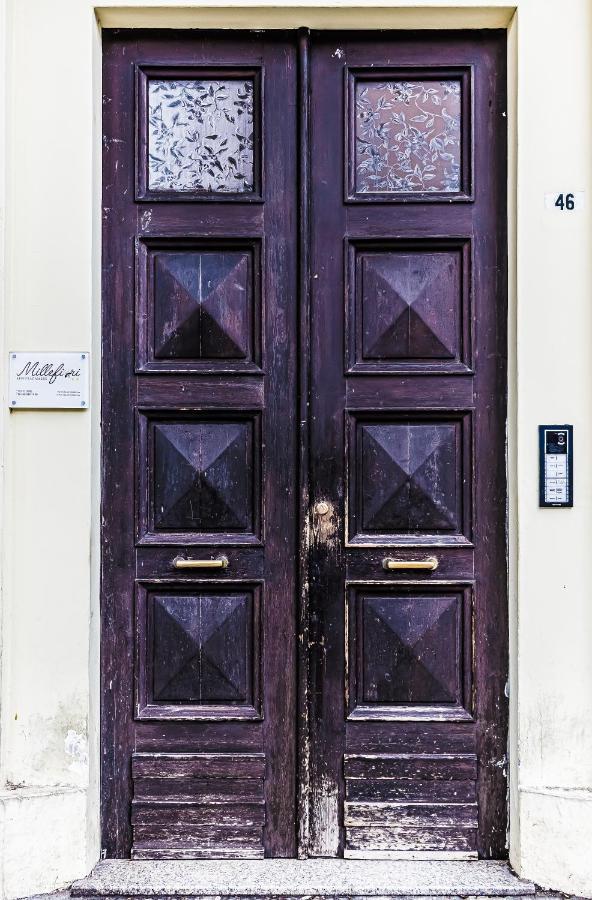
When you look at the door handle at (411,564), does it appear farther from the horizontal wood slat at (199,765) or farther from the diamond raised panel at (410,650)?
the horizontal wood slat at (199,765)

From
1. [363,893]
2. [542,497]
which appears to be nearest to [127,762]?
[363,893]

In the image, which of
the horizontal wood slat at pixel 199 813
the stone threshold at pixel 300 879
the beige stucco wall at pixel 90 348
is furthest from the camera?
the horizontal wood slat at pixel 199 813

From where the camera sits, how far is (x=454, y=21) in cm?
337

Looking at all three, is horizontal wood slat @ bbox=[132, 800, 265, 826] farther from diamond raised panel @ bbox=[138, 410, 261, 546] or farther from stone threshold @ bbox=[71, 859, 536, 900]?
diamond raised panel @ bbox=[138, 410, 261, 546]

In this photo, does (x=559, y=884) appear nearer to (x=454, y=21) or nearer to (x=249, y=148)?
(x=249, y=148)

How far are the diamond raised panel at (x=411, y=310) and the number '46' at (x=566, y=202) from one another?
425 mm

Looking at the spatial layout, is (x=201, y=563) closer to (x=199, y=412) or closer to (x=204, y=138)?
(x=199, y=412)

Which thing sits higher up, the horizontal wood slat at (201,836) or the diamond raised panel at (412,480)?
the diamond raised panel at (412,480)

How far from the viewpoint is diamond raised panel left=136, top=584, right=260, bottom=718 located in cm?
342

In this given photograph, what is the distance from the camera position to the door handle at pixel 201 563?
3.38 metres

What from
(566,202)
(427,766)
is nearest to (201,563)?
(427,766)

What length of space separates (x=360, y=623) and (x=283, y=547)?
480 mm

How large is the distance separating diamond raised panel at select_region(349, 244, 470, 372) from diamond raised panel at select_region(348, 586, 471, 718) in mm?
1038

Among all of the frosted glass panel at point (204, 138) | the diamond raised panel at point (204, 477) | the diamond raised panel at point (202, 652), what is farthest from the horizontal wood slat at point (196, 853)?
the frosted glass panel at point (204, 138)
